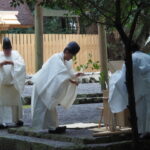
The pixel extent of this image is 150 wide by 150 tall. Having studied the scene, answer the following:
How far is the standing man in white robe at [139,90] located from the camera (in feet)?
23.3

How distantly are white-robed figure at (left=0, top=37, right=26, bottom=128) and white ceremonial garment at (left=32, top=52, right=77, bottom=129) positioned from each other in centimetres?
142

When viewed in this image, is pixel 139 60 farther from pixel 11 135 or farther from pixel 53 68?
pixel 11 135

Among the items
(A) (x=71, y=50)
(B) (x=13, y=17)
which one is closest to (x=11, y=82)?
(A) (x=71, y=50)

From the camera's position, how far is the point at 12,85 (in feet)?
31.0

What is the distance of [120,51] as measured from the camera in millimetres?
26266

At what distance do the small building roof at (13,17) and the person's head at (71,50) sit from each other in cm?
1046

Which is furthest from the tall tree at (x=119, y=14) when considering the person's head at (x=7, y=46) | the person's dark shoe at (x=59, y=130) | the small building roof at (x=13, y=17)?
the small building roof at (x=13, y=17)

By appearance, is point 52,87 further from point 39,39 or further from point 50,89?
point 39,39

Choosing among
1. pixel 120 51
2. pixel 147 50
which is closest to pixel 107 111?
pixel 147 50

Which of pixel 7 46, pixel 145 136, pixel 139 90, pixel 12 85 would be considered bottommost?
pixel 145 136

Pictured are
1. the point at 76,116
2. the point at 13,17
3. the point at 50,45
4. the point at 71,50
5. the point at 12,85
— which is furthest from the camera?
the point at 50,45

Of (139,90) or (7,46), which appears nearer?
(139,90)

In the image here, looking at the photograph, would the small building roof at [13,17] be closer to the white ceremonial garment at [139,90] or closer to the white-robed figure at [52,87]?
the white-robed figure at [52,87]

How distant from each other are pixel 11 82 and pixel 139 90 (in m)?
3.15
